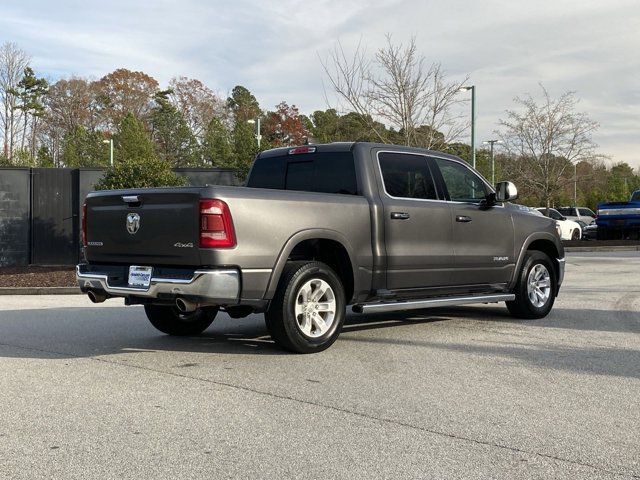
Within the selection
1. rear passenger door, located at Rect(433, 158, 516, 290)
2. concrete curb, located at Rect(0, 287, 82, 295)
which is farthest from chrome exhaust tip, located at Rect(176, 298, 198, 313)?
concrete curb, located at Rect(0, 287, 82, 295)

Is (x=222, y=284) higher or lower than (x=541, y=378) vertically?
higher

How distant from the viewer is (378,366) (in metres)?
6.08

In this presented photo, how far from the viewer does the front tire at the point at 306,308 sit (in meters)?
6.30

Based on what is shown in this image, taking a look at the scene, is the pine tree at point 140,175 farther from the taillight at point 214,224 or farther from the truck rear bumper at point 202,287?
the taillight at point 214,224

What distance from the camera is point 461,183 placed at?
832cm

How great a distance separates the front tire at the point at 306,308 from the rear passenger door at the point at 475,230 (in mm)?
1823

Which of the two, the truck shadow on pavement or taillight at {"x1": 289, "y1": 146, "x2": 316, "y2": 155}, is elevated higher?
taillight at {"x1": 289, "y1": 146, "x2": 316, "y2": 155}

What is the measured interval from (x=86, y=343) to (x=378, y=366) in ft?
10.8

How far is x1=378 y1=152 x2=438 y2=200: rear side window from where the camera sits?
7438 millimetres

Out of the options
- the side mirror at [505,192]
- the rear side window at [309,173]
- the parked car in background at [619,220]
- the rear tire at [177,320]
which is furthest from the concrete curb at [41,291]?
the parked car in background at [619,220]

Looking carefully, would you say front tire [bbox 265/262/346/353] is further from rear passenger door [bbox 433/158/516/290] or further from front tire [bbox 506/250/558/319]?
front tire [bbox 506/250/558/319]

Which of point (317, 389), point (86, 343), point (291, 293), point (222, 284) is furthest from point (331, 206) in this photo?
point (86, 343)

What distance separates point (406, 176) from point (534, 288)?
2.64m

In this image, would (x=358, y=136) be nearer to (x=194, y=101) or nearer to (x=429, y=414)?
(x=429, y=414)
